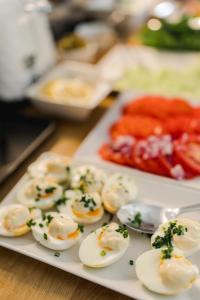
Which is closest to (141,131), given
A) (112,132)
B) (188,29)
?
(112,132)

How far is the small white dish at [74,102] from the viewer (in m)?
1.51

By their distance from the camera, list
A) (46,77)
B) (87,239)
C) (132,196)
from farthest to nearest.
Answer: (46,77), (132,196), (87,239)

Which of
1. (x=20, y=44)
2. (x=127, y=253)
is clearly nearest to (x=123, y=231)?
(x=127, y=253)

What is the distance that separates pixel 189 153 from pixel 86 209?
1.45 ft

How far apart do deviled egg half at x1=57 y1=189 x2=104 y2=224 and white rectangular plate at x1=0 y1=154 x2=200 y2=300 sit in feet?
0.10

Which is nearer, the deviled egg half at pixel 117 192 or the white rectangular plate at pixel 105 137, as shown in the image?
the deviled egg half at pixel 117 192

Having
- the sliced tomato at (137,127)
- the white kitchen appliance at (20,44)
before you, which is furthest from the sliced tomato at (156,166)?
the white kitchen appliance at (20,44)

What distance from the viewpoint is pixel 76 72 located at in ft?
5.71

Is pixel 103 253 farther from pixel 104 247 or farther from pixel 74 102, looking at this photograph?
pixel 74 102

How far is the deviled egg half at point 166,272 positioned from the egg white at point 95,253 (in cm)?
5

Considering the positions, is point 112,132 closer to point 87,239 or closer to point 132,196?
point 132,196

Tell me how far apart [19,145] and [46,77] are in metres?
0.41

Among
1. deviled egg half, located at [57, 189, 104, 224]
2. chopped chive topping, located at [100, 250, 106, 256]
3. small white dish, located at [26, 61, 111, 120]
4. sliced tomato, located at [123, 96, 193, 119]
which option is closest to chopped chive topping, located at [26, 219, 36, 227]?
deviled egg half, located at [57, 189, 104, 224]

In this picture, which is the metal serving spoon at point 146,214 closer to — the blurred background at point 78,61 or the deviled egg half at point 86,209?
the deviled egg half at point 86,209
